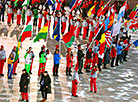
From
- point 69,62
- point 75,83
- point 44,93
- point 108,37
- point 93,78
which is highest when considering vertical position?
point 108,37

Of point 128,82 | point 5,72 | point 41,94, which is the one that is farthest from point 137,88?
point 5,72

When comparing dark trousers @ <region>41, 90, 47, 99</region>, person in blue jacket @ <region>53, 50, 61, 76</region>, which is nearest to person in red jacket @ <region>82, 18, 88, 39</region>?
person in blue jacket @ <region>53, 50, 61, 76</region>

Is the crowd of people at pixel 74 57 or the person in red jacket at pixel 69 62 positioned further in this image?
the person in red jacket at pixel 69 62

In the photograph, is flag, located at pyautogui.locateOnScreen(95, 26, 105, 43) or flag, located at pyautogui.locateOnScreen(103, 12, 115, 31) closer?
flag, located at pyautogui.locateOnScreen(95, 26, 105, 43)

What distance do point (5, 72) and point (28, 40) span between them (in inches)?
281

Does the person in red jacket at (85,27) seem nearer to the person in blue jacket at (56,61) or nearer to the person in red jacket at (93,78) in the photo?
the person in blue jacket at (56,61)

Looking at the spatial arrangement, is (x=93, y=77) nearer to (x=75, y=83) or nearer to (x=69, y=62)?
(x=75, y=83)

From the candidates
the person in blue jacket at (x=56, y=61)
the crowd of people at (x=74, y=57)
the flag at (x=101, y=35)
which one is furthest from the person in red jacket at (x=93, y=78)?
the person in blue jacket at (x=56, y=61)

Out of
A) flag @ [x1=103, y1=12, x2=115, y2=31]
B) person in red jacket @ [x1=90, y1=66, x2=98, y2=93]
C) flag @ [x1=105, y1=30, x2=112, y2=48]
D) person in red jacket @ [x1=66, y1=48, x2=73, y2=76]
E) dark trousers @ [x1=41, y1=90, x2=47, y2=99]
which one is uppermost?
flag @ [x1=103, y1=12, x2=115, y2=31]

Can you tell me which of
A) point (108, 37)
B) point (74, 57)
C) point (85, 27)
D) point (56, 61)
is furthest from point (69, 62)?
point (85, 27)

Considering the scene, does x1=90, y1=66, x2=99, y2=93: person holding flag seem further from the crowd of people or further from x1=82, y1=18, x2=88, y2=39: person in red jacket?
x1=82, y1=18, x2=88, y2=39: person in red jacket

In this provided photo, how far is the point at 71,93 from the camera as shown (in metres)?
20.7

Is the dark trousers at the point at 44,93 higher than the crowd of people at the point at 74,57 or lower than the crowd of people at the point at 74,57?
lower

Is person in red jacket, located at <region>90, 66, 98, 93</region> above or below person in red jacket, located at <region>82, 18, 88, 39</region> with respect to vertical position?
below
